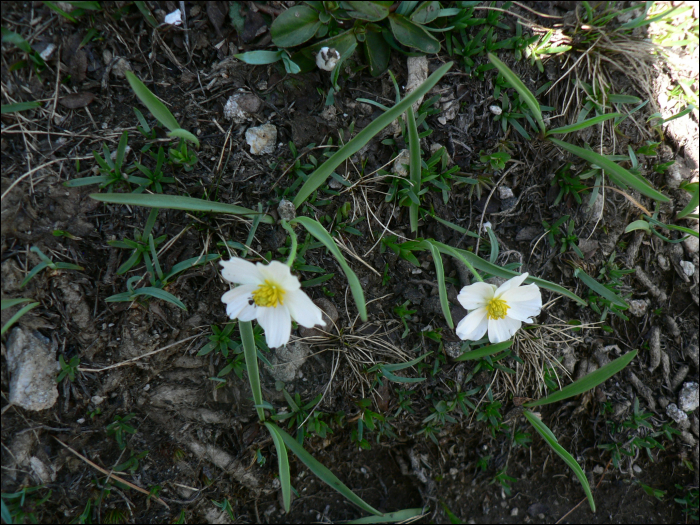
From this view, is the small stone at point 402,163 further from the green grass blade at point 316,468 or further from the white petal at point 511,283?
the green grass blade at point 316,468

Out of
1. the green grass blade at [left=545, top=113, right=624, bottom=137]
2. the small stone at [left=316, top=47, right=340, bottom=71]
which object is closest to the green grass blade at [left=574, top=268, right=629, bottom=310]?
the green grass blade at [left=545, top=113, right=624, bottom=137]

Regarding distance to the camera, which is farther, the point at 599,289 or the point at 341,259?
the point at 599,289

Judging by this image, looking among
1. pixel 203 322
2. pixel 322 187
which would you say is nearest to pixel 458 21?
pixel 322 187

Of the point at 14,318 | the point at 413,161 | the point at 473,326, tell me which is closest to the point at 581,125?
the point at 413,161

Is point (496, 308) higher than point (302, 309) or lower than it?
lower

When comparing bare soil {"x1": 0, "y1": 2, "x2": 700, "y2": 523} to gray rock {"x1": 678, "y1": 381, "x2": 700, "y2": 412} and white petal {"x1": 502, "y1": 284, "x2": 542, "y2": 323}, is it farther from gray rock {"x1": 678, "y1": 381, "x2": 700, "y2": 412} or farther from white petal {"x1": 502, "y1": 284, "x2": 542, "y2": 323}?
white petal {"x1": 502, "y1": 284, "x2": 542, "y2": 323}

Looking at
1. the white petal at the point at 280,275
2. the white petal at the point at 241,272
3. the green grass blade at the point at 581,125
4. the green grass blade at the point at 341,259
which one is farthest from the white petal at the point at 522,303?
the white petal at the point at 241,272

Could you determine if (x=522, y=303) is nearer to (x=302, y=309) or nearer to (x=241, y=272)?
(x=302, y=309)
